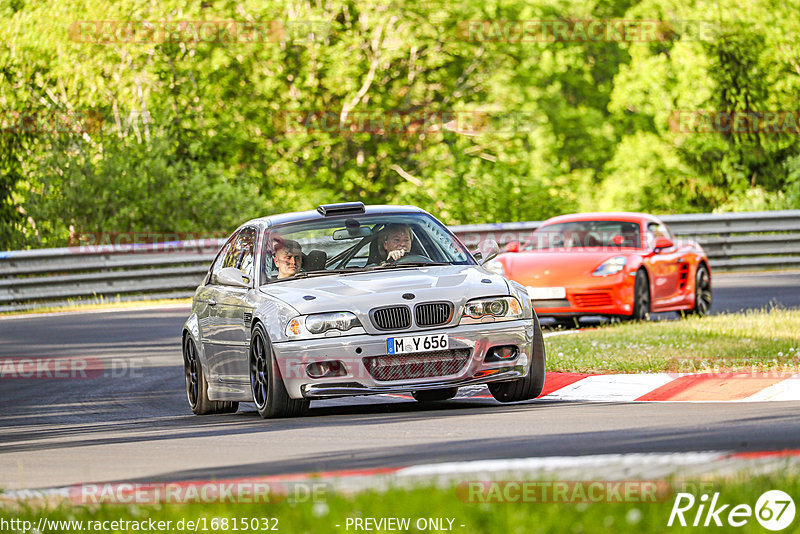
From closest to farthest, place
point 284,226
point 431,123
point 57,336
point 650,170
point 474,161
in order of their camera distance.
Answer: point 284,226
point 57,336
point 474,161
point 431,123
point 650,170

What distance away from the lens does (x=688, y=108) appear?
4778cm

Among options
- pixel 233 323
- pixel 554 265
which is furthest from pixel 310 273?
pixel 554 265

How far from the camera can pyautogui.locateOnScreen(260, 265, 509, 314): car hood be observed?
33.1 ft

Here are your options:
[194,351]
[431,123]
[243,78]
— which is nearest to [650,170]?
[431,123]

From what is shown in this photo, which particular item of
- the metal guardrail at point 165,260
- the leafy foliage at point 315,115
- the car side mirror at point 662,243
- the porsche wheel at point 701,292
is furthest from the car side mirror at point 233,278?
the leafy foliage at point 315,115

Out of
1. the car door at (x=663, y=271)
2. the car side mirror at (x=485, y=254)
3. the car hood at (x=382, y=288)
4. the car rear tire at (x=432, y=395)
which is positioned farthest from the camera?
the car door at (x=663, y=271)

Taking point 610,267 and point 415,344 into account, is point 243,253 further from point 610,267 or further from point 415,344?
point 610,267

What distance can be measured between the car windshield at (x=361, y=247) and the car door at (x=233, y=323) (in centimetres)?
25

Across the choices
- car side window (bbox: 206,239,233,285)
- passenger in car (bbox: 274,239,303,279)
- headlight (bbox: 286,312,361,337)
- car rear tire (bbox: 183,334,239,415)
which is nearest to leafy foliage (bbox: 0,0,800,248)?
car side window (bbox: 206,239,233,285)

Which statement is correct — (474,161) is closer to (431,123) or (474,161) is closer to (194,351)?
(431,123)

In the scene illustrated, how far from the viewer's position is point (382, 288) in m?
10.3

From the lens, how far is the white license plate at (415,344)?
9.97 meters

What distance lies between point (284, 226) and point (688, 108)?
124 feet

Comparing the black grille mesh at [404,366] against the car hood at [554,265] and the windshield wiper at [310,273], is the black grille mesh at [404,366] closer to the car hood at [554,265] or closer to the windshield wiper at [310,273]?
the windshield wiper at [310,273]
